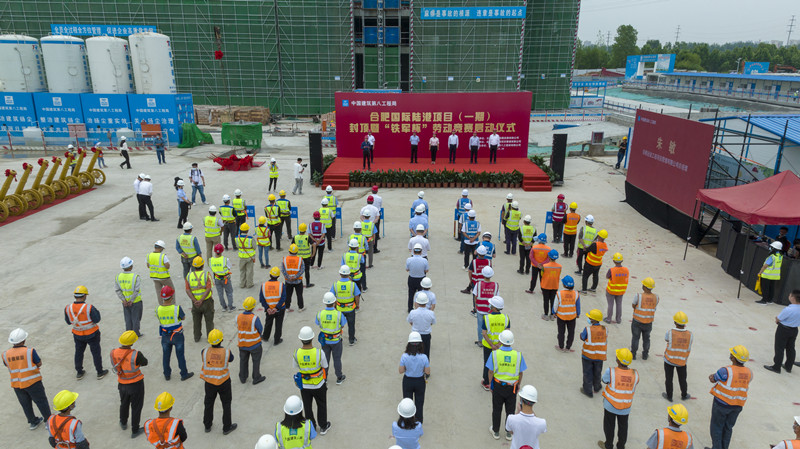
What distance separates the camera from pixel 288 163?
27.2m

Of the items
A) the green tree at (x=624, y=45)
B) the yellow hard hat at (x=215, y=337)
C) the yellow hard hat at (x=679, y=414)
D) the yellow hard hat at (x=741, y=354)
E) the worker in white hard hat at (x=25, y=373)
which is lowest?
the worker in white hard hat at (x=25, y=373)

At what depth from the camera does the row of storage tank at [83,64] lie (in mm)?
30422

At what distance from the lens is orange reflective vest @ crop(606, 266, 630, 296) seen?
945 centimetres

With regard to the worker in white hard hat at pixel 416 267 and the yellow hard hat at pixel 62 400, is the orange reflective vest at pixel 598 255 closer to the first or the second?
the worker in white hard hat at pixel 416 267

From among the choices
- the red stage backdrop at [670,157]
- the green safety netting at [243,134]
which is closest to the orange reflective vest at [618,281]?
the red stage backdrop at [670,157]

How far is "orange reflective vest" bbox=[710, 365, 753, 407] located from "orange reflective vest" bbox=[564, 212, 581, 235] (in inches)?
277

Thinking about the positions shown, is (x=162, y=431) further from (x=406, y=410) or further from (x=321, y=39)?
(x=321, y=39)

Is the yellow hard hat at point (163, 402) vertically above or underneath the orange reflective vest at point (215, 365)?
above

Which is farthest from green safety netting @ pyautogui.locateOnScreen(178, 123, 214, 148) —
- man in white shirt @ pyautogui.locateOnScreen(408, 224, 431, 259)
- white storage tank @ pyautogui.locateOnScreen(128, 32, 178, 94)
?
man in white shirt @ pyautogui.locateOnScreen(408, 224, 431, 259)

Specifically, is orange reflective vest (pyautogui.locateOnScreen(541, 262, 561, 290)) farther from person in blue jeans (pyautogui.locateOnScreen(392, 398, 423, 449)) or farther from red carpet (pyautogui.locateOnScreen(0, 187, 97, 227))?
red carpet (pyautogui.locateOnScreen(0, 187, 97, 227))

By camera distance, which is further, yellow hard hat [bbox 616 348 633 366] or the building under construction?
the building under construction

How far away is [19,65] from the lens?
30.3m

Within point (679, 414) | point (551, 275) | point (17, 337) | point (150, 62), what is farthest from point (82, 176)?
point (679, 414)

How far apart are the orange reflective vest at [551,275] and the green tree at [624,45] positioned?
127971 millimetres
